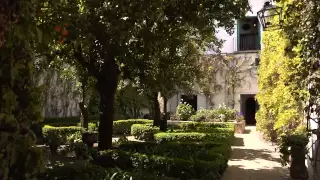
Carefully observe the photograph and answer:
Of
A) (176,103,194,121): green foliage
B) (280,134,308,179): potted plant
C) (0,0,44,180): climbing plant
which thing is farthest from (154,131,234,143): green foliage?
(176,103,194,121): green foliage

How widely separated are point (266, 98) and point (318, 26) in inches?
306

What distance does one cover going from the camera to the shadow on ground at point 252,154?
10484 mm

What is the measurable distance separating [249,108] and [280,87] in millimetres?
18734

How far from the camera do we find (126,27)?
6.33 meters

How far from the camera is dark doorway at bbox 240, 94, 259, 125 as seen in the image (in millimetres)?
28052

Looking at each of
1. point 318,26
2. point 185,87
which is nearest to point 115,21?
point 318,26

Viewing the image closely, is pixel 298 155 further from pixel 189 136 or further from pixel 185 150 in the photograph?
pixel 189 136

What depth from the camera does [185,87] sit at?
16234mm

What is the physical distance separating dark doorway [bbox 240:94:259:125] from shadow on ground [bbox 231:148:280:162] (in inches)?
639

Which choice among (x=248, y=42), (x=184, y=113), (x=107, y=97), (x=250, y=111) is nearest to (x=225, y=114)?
(x=184, y=113)

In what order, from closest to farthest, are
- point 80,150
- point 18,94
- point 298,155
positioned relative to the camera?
point 18,94 < point 298,155 < point 80,150

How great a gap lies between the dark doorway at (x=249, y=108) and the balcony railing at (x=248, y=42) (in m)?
3.85

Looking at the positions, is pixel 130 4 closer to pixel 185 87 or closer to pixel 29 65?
pixel 29 65

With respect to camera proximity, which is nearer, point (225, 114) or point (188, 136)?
point (188, 136)
